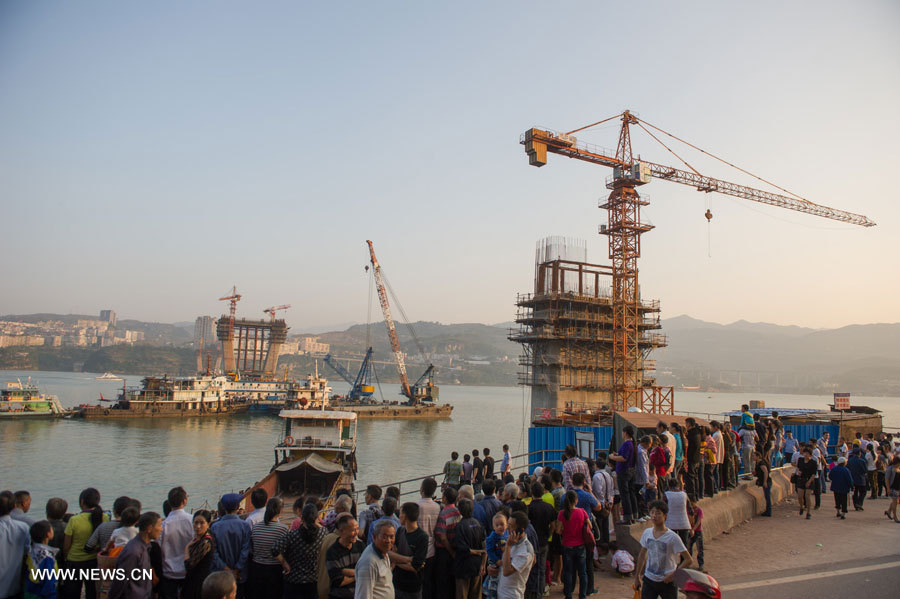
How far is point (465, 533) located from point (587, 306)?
47.4 meters

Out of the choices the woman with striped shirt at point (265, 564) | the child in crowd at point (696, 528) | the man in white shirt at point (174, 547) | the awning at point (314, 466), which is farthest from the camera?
the awning at point (314, 466)

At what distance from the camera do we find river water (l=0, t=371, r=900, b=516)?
1315 inches

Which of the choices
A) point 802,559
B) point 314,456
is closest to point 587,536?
point 802,559

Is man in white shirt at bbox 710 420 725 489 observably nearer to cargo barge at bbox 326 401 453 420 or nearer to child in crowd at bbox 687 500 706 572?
child in crowd at bbox 687 500 706 572

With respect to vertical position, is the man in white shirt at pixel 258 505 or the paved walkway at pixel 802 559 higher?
the man in white shirt at pixel 258 505

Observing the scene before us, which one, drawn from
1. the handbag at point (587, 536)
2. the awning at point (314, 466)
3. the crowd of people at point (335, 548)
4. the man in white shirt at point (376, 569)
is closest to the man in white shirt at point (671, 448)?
the crowd of people at point (335, 548)

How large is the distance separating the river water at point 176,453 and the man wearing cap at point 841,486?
91.3 ft

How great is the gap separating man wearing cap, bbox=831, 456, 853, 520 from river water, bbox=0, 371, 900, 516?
91.3 feet

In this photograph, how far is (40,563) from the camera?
18.0ft

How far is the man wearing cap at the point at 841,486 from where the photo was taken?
1217cm

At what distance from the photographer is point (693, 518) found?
821 centimetres

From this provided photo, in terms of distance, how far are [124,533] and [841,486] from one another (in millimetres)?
14606

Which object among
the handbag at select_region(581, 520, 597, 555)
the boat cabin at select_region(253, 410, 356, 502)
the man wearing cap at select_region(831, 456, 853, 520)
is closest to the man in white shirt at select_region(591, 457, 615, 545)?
the handbag at select_region(581, 520, 597, 555)

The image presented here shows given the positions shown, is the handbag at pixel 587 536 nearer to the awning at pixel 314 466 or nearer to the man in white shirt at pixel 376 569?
the man in white shirt at pixel 376 569
